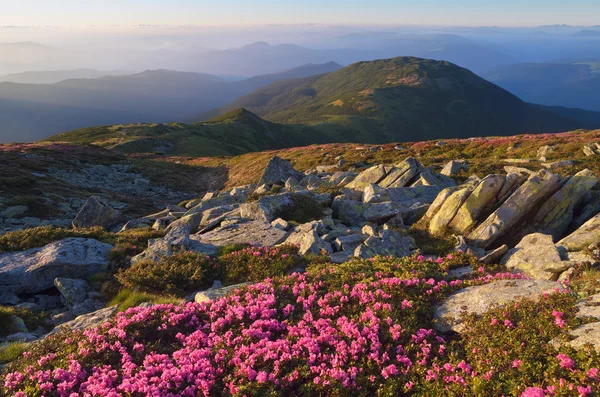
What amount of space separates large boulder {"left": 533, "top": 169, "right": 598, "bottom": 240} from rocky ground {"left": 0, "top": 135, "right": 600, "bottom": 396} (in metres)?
0.05

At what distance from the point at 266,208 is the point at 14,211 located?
982 inches

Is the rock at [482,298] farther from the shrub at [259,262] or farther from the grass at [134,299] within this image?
the grass at [134,299]

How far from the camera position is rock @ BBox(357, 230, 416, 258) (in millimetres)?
13992

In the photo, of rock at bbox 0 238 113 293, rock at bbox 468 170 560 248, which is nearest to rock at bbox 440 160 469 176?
rock at bbox 468 170 560 248

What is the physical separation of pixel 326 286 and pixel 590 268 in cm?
818

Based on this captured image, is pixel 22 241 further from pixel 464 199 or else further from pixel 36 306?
pixel 464 199

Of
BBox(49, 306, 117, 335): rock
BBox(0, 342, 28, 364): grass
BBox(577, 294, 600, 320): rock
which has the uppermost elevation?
BBox(577, 294, 600, 320): rock

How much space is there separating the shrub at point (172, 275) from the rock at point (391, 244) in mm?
6302

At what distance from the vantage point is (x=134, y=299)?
11320 millimetres

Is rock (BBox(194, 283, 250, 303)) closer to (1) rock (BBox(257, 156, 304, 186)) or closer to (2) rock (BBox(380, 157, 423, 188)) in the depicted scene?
(2) rock (BBox(380, 157, 423, 188))

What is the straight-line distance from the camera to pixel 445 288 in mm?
9430

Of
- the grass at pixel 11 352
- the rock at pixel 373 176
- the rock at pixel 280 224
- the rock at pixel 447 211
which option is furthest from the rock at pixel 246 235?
the rock at pixel 373 176

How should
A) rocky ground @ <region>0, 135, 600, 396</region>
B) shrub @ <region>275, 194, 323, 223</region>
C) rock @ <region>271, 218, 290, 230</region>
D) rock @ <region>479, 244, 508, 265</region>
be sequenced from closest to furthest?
1. rocky ground @ <region>0, 135, 600, 396</region>
2. rock @ <region>479, 244, 508, 265</region>
3. rock @ <region>271, 218, 290, 230</region>
4. shrub @ <region>275, 194, 323, 223</region>

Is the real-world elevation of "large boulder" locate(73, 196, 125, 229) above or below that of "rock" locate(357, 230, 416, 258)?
below
